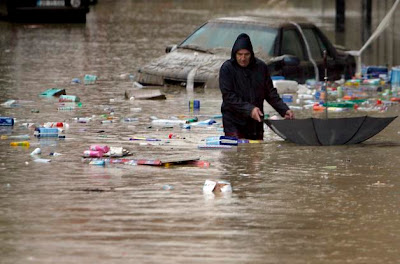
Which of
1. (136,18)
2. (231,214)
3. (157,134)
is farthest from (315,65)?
(136,18)

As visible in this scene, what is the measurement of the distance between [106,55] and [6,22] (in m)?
14.3

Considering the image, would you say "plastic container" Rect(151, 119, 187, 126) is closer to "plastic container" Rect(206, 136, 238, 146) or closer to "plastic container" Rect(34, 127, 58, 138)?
"plastic container" Rect(34, 127, 58, 138)

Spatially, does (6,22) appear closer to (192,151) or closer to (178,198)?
(192,151)

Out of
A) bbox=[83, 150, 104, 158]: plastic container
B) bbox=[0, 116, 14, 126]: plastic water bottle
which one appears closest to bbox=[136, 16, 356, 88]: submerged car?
bbox=[0, 116, 14, 126]: plastic water bottle

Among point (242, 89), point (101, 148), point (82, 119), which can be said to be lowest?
point (82, 119)

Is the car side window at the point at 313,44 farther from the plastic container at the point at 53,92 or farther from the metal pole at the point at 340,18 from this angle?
the metal pole at the point at 340,18

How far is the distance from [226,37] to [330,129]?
730cm

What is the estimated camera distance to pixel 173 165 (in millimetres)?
12117

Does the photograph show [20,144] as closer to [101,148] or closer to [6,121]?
[101,148]

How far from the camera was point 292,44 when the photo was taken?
67.1ft

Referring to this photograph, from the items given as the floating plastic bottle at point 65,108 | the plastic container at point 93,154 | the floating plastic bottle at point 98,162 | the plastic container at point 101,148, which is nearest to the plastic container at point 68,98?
the floating plastic bottle at point 65,108

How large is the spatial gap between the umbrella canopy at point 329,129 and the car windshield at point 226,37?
21.8ft

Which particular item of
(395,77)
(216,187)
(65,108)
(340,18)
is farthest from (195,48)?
(340,18)

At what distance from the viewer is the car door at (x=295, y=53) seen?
2030 cm
